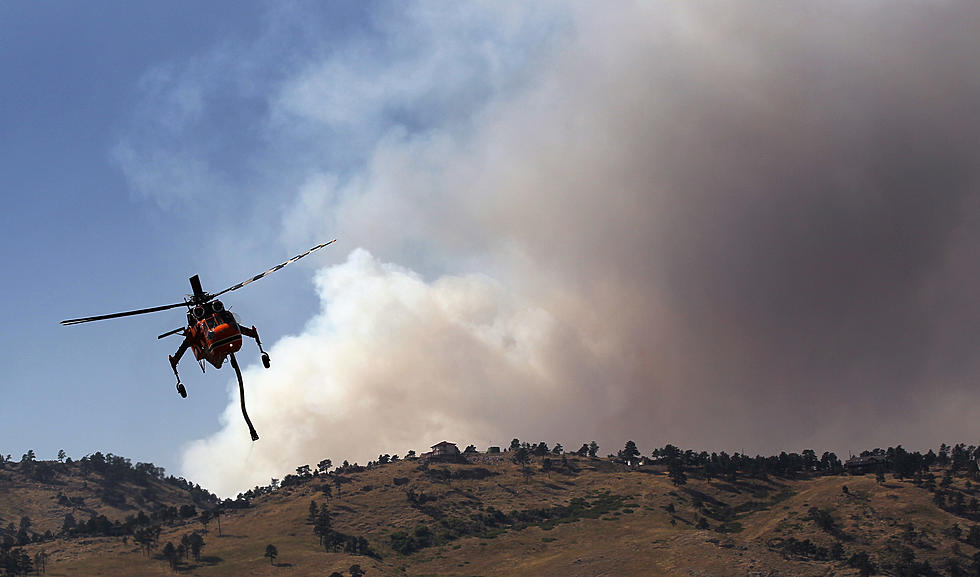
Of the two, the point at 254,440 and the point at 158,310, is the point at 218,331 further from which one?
the point at 254,440

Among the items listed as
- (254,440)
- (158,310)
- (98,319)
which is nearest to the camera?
(254,440)

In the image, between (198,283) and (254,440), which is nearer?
(254,440)

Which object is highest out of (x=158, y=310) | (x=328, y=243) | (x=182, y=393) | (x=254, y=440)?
(x=328, y=243)

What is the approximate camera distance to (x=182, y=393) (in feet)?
144

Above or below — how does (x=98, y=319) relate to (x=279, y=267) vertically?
below

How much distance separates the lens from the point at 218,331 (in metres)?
43.2

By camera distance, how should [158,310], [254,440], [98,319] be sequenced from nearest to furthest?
[254,440] < [98,319] < [158,310]

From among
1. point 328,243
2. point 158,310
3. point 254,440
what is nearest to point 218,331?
point 158,310

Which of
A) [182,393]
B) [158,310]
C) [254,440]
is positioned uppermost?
[158,310]

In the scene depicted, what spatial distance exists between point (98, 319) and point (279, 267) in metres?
8.48

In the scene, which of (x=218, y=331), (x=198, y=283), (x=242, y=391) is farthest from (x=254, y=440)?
(x=198, y=283)

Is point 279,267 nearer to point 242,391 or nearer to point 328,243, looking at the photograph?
point 328,243

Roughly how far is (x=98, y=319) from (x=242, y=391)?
8.33 metres

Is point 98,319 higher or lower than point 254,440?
higher
